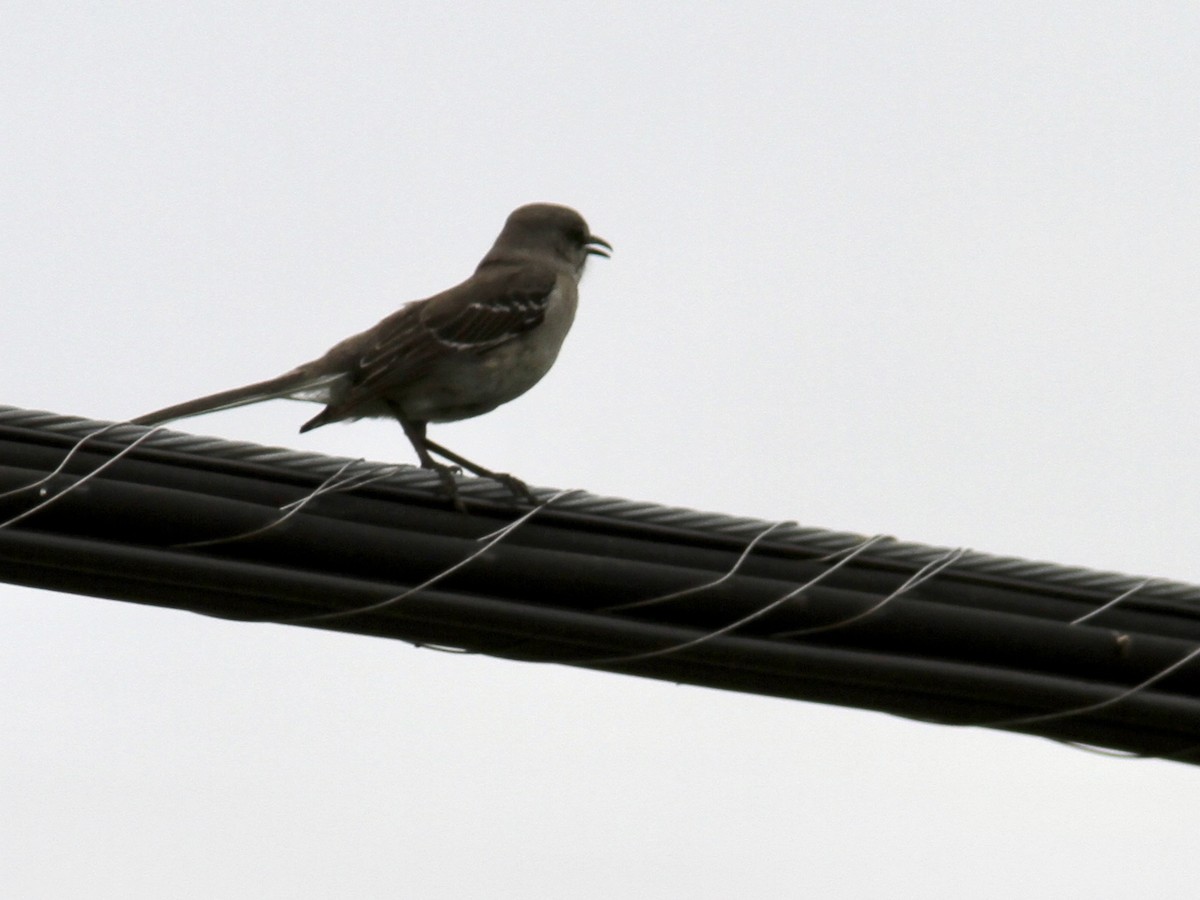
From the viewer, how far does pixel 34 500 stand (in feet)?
15.4

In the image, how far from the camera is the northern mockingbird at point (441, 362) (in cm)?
827

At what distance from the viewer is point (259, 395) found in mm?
7969

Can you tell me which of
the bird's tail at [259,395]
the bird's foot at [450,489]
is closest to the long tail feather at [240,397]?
the bird's tail at [259,395]

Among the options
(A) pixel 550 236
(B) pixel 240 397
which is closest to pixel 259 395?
(B) pixel 240 397

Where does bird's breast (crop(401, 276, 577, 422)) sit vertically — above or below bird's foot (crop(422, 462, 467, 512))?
above

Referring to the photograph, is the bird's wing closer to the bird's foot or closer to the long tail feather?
the long tail feather

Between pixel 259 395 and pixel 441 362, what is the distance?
0.84 m

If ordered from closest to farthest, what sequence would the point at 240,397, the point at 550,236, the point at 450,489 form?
the point at 450,489 → the point at 240,397 → the point at 550,236

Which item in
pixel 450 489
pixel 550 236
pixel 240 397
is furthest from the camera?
pixel 550 236

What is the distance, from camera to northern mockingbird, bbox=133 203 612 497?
8273mm

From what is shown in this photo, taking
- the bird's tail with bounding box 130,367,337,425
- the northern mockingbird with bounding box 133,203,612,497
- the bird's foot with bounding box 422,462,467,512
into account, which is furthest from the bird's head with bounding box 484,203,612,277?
the bird's foot with bounding box 422,462,467,512

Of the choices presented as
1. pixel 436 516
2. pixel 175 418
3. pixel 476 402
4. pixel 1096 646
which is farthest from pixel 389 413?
pixel 1096 646

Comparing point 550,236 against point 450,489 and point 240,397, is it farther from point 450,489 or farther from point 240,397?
point 450,489

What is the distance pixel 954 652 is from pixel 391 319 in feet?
13.9
